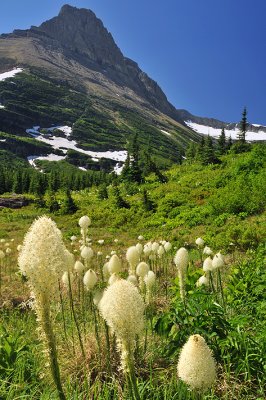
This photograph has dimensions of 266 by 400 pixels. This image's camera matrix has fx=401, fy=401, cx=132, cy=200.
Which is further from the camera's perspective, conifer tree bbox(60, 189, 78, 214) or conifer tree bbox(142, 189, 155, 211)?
conifer tree bbox(60, 189, 78, 214)

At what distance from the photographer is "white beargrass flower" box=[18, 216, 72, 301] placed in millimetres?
3096

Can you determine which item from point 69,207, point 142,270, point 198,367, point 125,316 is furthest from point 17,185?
point 198,367

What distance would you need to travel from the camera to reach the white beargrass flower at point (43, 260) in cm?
310

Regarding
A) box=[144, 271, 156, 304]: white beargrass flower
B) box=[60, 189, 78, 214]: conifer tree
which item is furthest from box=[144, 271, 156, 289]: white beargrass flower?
box=[60, 189, 78, 214]: conifer tree

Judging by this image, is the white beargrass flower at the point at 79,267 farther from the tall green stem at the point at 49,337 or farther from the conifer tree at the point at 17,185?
the conifer tree at the point at 17,185

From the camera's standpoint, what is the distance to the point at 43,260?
3.08 metres

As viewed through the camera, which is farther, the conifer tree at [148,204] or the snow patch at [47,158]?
the snow patch at [47,158]

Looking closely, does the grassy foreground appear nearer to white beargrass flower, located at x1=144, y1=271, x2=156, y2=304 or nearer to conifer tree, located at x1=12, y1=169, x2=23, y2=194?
white beargrass flower, located at x1=144, y1=271, x2=156, y2=304

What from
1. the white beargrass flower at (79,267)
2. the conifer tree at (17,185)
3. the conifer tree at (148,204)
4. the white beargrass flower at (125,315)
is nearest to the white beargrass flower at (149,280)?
the white beargrass flower at (79,267)

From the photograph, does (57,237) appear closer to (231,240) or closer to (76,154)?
(231,240)

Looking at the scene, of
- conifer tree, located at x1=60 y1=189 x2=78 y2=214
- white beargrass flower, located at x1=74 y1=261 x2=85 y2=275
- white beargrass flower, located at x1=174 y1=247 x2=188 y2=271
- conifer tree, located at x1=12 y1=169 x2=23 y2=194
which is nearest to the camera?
white beargrass flower, located at x1=174 y1=247 x2=188 y2=271

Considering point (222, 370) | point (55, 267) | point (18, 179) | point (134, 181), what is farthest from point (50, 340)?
point (18, 179)

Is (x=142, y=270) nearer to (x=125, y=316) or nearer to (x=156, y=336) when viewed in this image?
(x=156, y=336)

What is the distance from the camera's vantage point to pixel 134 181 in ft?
163
